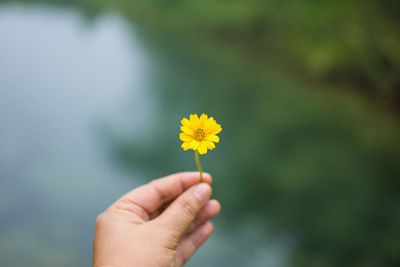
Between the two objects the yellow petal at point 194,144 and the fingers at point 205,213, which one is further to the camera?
the fingers at point 205,213

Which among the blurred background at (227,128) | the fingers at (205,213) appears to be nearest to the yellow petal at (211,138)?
the fingers at (205,213)

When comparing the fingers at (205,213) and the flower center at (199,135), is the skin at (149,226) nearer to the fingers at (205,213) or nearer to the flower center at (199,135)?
the fingers at (205,213)

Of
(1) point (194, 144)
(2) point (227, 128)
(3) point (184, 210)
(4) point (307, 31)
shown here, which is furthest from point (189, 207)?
(4) point (307, 31)

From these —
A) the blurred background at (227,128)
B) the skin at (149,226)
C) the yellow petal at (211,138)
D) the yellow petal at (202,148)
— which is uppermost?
the blurred background at (227,128)

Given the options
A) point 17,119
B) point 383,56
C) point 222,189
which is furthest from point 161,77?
point 383,56

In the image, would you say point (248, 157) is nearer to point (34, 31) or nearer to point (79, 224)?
point (79, 224)

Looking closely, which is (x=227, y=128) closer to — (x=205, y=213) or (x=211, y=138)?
(x=205, y=213)
